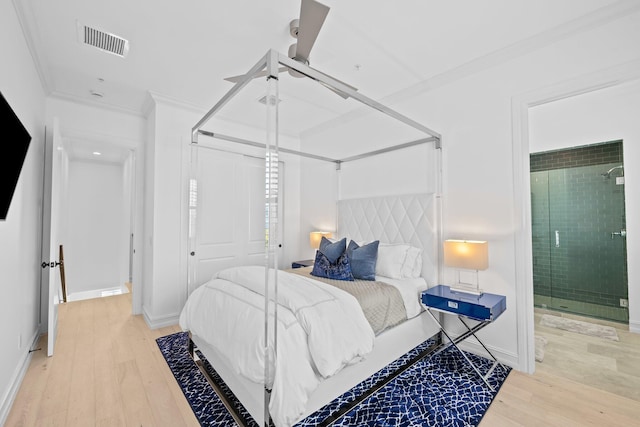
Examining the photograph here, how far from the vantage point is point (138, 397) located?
7.07 feet

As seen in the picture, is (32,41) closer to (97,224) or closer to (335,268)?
(335,268)

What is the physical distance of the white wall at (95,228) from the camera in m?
5.36

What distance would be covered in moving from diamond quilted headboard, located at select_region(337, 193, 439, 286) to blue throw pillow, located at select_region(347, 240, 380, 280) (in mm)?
507

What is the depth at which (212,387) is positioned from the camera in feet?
7.30

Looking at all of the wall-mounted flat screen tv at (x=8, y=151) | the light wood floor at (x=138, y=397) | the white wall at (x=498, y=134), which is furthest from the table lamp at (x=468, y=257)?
the wall-mounted flat screen tv at (x=8, y=151)

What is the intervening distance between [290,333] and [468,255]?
1.69 metres

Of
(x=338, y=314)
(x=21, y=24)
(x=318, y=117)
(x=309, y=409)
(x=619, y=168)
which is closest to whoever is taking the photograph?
(x=309, y=409)

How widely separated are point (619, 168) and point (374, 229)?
3189 mm

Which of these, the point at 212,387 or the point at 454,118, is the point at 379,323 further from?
the point at 454,118

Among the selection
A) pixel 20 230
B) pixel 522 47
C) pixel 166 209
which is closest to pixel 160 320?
pixel 166 209

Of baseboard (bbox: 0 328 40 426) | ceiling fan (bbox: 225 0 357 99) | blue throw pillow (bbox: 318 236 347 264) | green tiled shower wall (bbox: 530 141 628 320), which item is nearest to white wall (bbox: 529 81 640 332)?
green tiled shower wall (bbox: 530 141 628 320)

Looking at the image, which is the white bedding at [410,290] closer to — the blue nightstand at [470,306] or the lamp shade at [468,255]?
the blue nightstand at [470,306]

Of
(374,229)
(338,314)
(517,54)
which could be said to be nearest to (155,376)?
(338,314)

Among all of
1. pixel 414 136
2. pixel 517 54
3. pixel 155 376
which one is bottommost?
pixel 155 376
